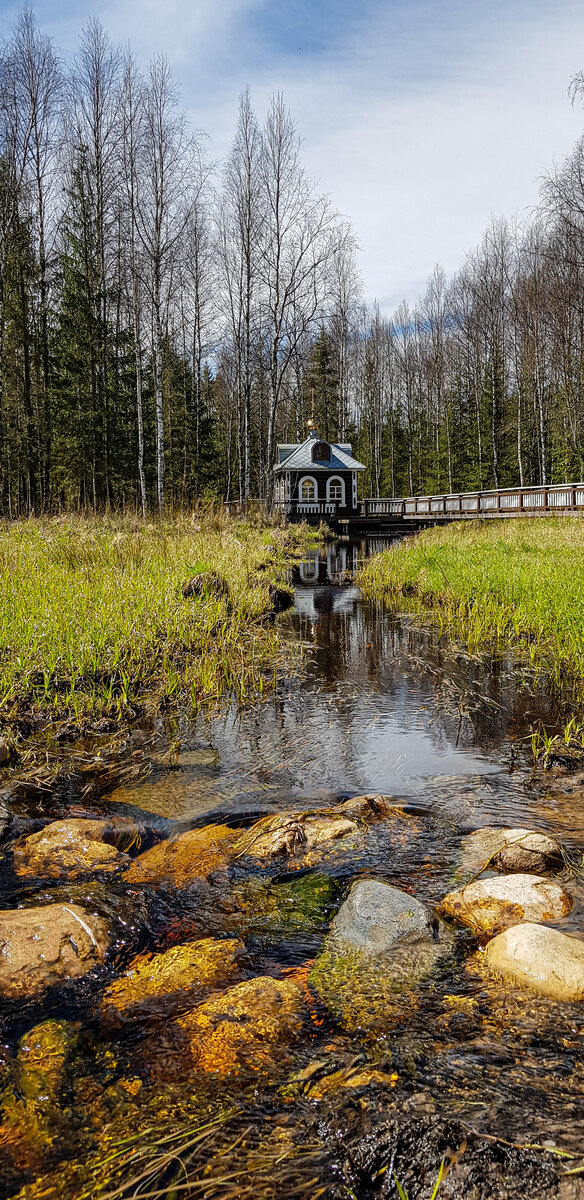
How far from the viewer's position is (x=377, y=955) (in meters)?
2.34

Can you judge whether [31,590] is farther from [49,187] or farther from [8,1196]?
[49,187]

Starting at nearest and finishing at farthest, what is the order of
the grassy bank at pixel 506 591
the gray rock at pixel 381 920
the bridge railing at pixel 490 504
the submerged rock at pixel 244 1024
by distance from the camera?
the submerged rock at pixel 244 1024 < the gray rock at pixel 381 920 < the grassy bank at pixel 506 591 < the bridge railing at pixel 490 504

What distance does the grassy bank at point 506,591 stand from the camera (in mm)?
6754

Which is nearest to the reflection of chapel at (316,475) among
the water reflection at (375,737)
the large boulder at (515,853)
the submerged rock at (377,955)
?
the water reflection at (375,737)

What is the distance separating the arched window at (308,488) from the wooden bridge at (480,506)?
2962mm

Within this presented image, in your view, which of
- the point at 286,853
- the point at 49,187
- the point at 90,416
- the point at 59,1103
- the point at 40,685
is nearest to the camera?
the point at 59,1103

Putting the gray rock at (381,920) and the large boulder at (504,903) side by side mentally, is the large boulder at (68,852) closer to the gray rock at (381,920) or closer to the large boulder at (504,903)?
the gray rock at (381,920)

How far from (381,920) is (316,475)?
114 ft

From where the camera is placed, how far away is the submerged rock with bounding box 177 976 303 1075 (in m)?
1.89

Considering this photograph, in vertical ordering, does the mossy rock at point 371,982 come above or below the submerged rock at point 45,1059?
below

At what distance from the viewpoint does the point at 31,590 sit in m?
6.00

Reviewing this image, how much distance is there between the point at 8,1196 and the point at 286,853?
184 cm

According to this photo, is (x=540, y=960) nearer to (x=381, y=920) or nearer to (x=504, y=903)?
(x=504, y=903)

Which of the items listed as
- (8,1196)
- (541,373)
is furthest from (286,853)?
(541,373)
